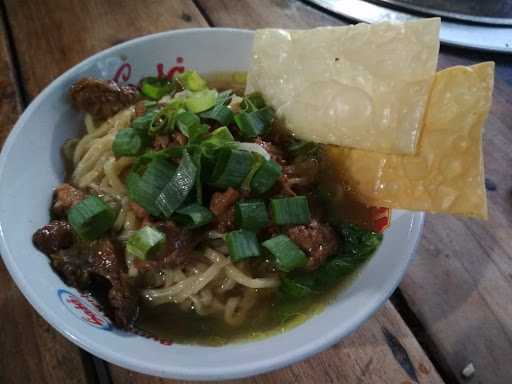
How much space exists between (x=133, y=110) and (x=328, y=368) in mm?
1513

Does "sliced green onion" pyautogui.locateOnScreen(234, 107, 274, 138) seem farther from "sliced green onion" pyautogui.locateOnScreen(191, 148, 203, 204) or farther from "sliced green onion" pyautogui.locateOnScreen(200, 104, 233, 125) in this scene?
"sliced green onion" pyautogui.locateOnScreen(191, 148, 203, 204)

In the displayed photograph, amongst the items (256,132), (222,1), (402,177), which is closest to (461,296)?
(402,177)

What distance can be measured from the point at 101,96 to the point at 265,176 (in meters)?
0.98

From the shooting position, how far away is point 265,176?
1.86 m

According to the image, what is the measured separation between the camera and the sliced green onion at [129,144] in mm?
2049

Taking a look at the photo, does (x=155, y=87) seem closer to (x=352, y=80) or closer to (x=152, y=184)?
(x=152, y=184)

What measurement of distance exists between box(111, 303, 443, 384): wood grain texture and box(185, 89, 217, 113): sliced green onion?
109 centimetres

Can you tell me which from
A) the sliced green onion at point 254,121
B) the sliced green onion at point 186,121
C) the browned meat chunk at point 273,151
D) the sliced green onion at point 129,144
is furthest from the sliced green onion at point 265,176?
the sliced green onion at point 129,144

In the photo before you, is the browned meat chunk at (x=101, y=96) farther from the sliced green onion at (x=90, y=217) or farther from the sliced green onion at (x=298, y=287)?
the sliced green onion at (x=298, y=287)

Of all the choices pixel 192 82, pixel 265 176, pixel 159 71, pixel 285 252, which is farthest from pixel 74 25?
pixel 285 252

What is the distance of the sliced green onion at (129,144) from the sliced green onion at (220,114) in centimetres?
29

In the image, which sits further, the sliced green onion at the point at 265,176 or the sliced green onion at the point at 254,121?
the sliced green onion at the point at 254,121

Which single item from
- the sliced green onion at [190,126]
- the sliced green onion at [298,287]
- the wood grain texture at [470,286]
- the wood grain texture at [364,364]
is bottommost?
the wood grain texture at [470,286]

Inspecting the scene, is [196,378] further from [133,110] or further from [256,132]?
[133,110]
